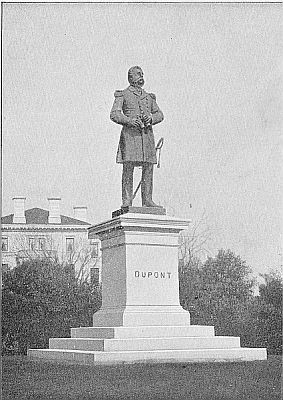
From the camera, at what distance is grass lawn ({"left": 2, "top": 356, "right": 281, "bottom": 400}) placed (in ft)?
26.3

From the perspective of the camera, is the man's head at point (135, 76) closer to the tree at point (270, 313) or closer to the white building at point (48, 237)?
the white building at point (48, 237)

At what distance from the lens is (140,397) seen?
7859mm

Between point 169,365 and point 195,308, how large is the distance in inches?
337

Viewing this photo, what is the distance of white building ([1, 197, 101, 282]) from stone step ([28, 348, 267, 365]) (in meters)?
6.71

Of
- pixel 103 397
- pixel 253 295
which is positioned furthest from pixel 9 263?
pixel 103 397

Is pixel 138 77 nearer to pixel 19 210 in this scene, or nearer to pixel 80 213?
pixel 80 213

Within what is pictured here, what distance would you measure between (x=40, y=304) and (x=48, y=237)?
5.86 ft

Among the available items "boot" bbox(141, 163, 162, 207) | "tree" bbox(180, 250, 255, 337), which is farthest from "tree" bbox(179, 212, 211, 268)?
"boot" bbox(141, 163, 162, 207)

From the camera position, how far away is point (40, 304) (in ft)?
55.9

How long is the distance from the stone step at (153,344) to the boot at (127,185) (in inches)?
84.8

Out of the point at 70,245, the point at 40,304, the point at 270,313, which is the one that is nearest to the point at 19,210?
the point at 70,245

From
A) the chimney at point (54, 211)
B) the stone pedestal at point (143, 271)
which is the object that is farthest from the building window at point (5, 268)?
the stone pedestal at point (143, 271)

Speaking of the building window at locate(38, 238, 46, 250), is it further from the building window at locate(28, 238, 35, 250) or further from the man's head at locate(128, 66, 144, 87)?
the man's head at locate(128, 66, 144, 87)

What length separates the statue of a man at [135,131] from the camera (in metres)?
11.8
